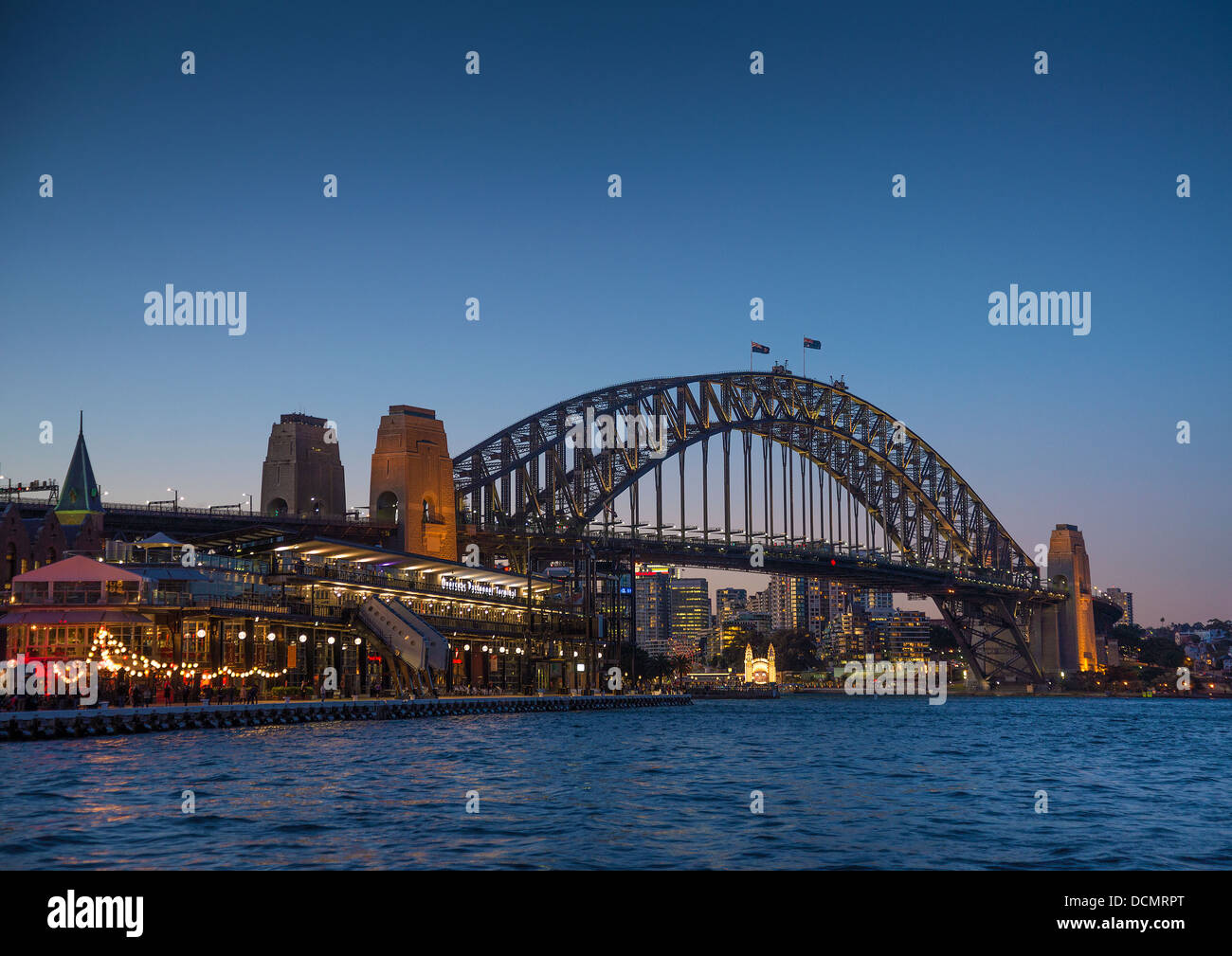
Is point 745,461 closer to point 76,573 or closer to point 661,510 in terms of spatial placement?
point 661,510

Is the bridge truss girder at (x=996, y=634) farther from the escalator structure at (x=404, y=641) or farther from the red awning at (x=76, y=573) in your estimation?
the red awning at (x=76, y=573)

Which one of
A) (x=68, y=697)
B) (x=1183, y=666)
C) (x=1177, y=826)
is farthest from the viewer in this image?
(x=1183, y=666)

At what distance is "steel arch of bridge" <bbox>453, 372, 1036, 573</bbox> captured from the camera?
10188cm

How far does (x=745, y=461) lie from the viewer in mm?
114000

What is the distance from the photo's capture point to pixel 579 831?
20.6 meters

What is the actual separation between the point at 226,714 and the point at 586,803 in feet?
81.7

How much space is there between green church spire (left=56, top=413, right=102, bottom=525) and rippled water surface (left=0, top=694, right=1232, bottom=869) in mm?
37136

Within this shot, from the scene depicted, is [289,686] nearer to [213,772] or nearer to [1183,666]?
[213,772]

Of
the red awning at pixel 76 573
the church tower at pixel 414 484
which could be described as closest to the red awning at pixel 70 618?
the red awning at pixel 76 573

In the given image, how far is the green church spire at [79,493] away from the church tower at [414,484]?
1810 centimetres

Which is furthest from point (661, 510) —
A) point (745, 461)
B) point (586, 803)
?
point (586, 803)

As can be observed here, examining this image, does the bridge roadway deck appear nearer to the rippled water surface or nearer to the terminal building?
the rippled water surface

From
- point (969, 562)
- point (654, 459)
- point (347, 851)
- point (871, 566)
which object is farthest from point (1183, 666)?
point (347, 851)
